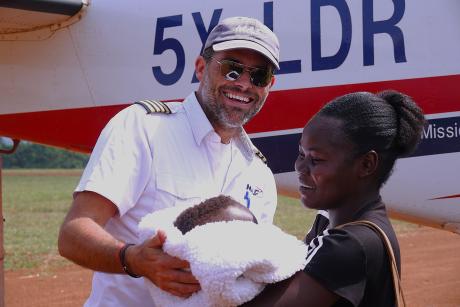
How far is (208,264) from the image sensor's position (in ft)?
4.97

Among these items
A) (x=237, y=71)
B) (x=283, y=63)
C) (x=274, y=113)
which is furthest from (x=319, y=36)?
(x=237, y=71)

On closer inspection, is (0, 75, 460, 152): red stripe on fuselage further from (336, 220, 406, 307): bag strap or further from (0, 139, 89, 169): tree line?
(0, 139, 89, 169): tree line

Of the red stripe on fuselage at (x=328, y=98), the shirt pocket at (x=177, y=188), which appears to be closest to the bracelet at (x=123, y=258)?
the shirt pocket at (x=177, y=188)

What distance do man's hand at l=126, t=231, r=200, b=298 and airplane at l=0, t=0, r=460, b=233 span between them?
91.2 inches

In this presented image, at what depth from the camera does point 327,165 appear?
1752 mm

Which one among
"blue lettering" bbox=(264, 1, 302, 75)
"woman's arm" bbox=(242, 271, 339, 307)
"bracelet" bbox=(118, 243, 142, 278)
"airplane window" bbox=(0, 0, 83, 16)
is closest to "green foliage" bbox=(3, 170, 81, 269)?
"airplane window" bbox=(0, 0, 83, 16)

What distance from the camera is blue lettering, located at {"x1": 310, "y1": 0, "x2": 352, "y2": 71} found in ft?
12.6

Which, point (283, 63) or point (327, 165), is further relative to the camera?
point (283, 63)

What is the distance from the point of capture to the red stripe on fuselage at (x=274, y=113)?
3.69 m

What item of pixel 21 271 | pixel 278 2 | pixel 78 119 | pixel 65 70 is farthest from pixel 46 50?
pixel 21 271

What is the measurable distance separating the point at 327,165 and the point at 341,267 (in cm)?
28

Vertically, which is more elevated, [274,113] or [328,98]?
[328,98]

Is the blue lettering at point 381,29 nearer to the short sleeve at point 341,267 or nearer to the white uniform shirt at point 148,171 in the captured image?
the white uniform shirt at point 148,171

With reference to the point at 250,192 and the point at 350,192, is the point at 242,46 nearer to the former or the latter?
the point at 250,192
